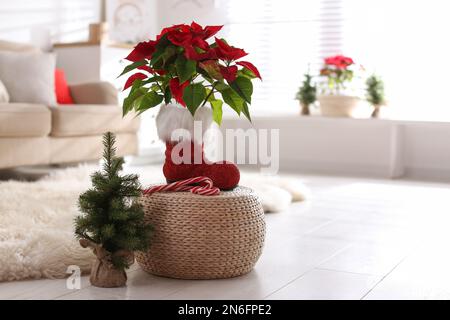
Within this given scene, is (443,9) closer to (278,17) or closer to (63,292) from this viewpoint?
(278,17)

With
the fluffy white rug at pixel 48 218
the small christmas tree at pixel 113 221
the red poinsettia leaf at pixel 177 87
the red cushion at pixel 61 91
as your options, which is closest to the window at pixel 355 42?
the red cushion at pixel 61 91

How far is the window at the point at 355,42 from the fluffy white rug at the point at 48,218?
1666 mm

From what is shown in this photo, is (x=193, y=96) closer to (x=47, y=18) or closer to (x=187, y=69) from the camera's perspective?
(x=187, y=69)

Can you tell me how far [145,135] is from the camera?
5.12 m

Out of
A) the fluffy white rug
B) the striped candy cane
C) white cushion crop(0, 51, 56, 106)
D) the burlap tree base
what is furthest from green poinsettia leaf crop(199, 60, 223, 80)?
white cushion crop(0, 51, 56, 106)

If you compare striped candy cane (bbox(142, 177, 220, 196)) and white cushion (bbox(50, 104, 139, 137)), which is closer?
striped candy cane (bbox(142, 177, 220, 196))

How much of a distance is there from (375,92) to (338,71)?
31 centimetres

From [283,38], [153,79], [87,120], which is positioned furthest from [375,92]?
[153,79]

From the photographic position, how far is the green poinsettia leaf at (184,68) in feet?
5.40

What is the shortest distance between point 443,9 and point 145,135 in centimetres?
235

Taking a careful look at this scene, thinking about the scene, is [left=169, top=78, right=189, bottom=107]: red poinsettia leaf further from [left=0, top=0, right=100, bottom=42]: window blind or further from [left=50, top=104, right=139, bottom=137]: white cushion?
[left=0, top=0, right=100, bottom=42]: window blind

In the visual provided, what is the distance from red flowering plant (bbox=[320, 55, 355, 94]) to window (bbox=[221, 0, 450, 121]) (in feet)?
0.77

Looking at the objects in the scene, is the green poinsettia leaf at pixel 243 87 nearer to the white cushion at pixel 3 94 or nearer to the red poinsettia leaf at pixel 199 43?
the red poinsettia leaf at pixel 199 43

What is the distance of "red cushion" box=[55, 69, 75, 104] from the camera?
4.41m
